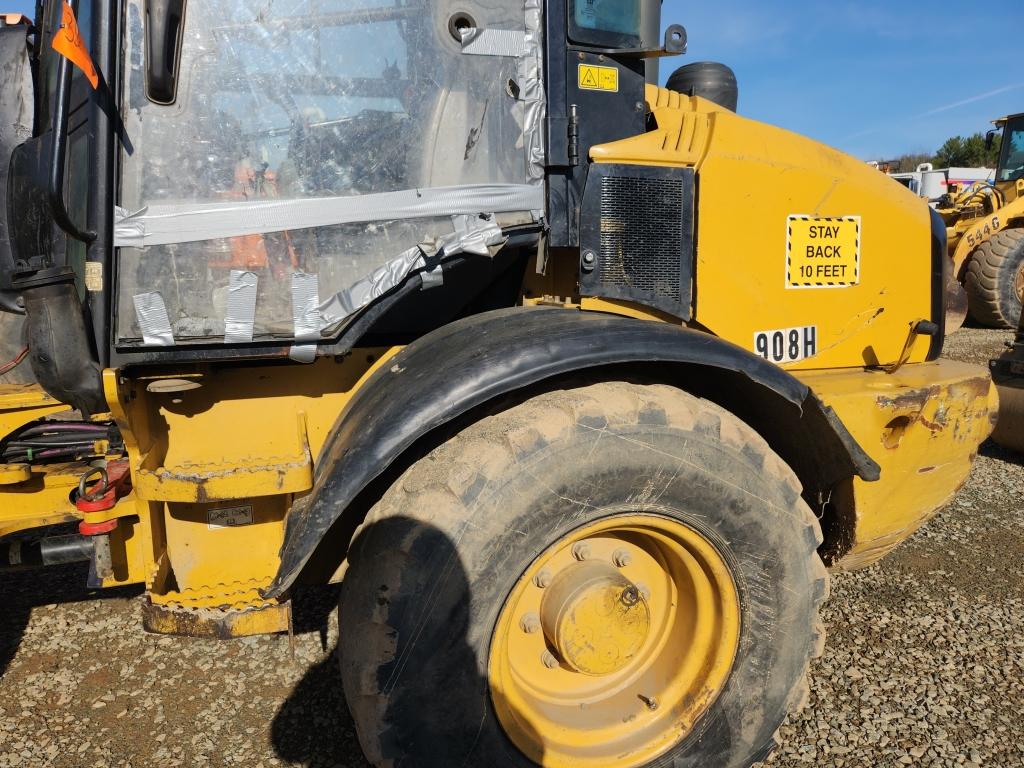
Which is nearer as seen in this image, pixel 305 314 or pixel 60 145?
pixel 60 145

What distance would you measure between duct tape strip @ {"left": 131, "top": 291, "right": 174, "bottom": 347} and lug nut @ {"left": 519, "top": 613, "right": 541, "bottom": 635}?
1.32 m

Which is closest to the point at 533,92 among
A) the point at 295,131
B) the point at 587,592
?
the point at 295,131

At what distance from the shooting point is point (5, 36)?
2334mm

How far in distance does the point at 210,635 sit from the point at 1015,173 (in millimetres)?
14120

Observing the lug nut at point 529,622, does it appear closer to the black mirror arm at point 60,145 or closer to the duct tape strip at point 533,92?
the duct tape strip at point 533,92

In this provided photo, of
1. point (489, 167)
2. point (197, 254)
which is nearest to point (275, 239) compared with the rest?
point (197, 254)

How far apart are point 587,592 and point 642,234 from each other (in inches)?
47.9

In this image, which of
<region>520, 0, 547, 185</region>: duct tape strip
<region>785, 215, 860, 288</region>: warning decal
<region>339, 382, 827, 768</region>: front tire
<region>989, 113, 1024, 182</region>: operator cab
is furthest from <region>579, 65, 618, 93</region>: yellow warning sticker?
<region>989, 113, 1024, 182</region>: operator cab

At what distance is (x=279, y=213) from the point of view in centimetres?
199

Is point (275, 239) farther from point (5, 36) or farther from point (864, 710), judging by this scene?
point (864, 710)

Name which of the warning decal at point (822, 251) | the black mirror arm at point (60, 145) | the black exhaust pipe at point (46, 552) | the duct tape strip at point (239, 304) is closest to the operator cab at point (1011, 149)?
the warning decal at point (822, 251)

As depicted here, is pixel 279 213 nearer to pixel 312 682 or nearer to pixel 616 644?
pixel 616 644

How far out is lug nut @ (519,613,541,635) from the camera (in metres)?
2.13

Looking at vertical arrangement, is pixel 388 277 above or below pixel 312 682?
above
